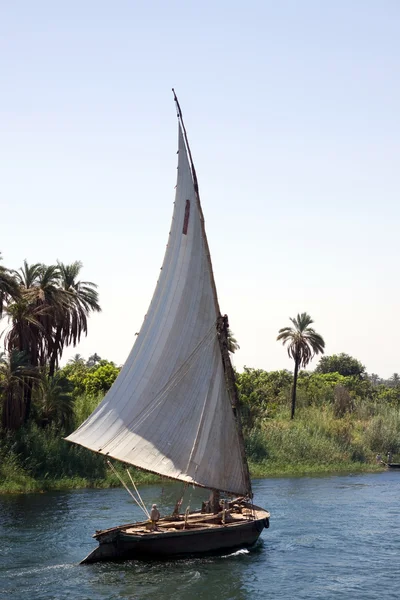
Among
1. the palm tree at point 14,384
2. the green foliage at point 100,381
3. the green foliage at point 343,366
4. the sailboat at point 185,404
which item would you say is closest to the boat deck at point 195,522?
the sailboat at point 185,404

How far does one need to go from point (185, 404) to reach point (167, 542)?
18.4 ft

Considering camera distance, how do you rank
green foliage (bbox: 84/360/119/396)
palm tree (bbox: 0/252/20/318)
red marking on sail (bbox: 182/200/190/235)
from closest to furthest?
red marking on sail (bbox: 182/200/190/235) → palm tree (bbox: 0/252/20/318) → green foliage (bbox: 84/360/119/396)

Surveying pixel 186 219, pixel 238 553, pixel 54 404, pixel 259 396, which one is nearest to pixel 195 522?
pixel 238 553

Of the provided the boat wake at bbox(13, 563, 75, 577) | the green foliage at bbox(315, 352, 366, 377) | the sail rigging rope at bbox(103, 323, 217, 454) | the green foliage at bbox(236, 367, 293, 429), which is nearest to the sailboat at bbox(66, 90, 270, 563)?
the sail rigging rope at bbox(103, 323, 217, 454)

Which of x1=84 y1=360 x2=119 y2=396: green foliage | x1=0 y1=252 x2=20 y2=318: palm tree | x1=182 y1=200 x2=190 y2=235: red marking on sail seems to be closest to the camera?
x1=182 y1=200 x2=190 y2=235: red marking on sail

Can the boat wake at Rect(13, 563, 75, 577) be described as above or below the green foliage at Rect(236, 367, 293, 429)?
below

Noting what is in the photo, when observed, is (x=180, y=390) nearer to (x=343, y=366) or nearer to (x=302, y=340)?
(x=302, y=340)

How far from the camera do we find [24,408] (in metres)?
54.3

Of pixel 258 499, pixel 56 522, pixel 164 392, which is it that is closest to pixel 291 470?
pixel 258 499

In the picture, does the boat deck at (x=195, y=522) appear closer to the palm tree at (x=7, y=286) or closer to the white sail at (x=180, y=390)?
the white sail at (x=180, y=390)

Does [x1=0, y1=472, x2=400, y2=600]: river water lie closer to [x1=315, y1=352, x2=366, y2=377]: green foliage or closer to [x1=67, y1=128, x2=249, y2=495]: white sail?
[x1=67, y1=128, x2=249, y2=495]: white sail

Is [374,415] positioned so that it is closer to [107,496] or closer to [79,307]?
[79,307]

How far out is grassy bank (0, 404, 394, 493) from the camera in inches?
2053

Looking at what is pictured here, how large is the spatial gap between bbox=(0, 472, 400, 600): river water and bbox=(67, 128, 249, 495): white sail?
3.79 m
